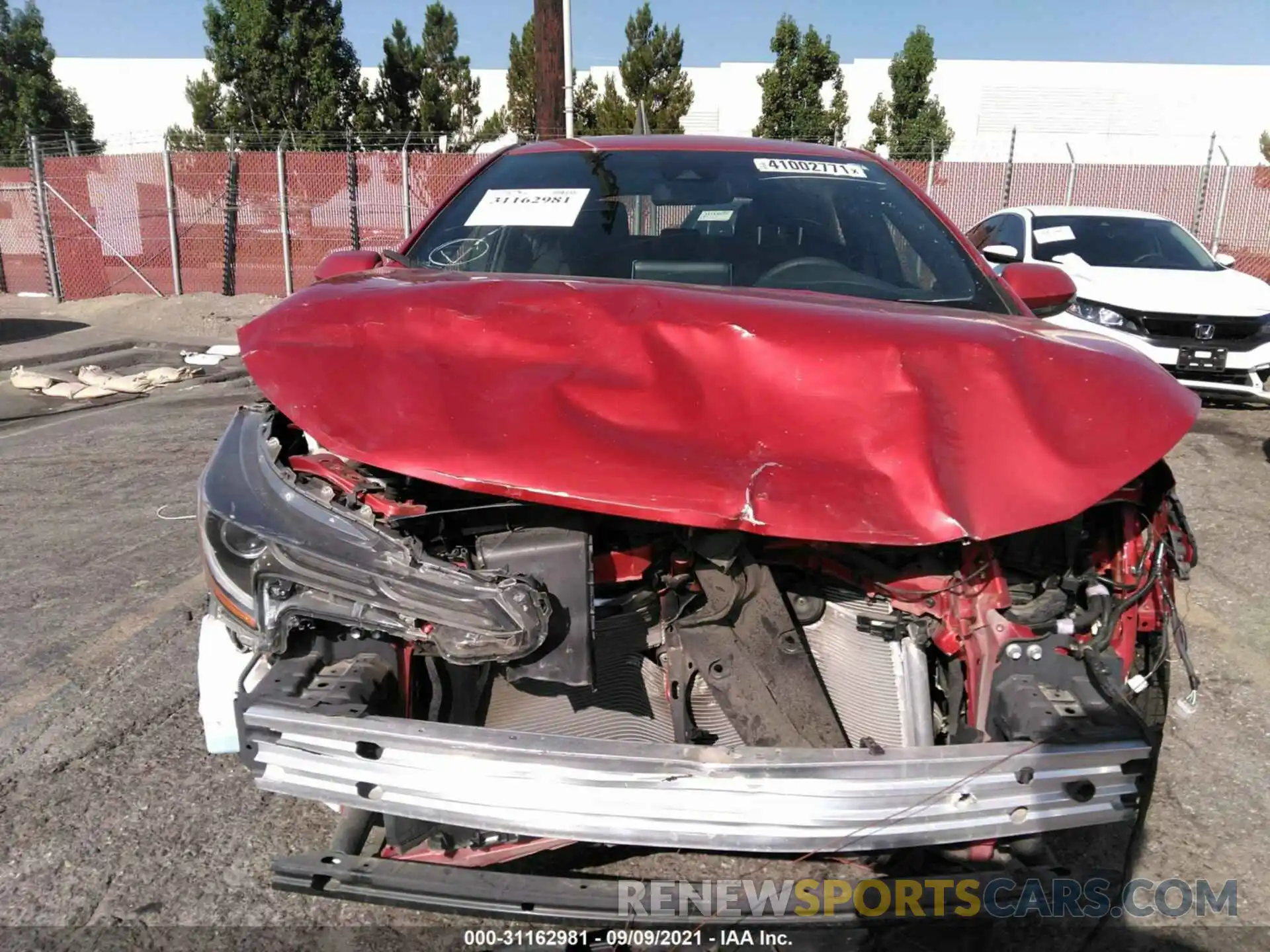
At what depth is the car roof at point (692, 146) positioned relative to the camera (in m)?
3.51

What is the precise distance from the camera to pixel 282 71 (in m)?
24.1

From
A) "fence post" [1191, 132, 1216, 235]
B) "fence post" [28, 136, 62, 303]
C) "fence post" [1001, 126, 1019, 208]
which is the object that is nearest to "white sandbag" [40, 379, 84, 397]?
"fence post" [28, 136, 62, 303]

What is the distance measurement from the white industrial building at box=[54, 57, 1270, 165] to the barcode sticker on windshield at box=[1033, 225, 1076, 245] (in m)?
27.0

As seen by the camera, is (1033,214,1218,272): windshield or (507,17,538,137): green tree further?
(507,17,538,137): green tree

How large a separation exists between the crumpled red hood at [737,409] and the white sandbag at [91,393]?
807 centimetres

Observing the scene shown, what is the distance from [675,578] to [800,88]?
28.5 m

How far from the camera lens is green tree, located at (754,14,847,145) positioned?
89.4 ft

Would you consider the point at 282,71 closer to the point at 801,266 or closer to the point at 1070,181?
the point at 1070,181

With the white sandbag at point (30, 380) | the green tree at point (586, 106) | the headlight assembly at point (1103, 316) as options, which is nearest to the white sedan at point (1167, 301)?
the headlight assembly at point (1103, 316)

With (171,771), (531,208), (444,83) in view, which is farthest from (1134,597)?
(444,83)

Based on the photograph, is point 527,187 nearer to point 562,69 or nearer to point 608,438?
point 608,438

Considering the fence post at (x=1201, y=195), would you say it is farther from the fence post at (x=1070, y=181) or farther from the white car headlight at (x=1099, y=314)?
the white car headlight at (x=1099, y=314)

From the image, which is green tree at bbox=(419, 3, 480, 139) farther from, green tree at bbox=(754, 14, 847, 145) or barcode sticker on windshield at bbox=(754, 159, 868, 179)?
barcode sticker on windshield at bbox=(754, 159, 868, 179)

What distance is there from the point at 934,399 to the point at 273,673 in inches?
57.4
